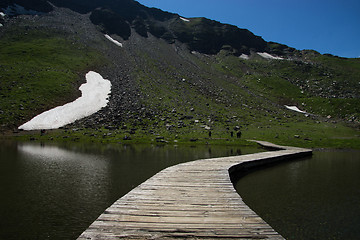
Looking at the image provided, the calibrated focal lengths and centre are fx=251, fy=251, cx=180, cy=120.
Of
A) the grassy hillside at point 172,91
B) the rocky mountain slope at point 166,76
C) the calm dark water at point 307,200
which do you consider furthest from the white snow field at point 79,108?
the calm dark water at point 307,200

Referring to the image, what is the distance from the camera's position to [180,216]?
9.41 m

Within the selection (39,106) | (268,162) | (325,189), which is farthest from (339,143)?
(39,106)

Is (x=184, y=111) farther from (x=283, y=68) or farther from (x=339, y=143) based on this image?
(x=283, y=68)

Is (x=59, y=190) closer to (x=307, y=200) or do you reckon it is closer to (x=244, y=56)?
(x=307, y=200)

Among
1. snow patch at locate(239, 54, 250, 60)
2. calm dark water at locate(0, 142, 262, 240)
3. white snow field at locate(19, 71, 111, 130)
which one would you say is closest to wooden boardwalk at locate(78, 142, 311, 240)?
calm dark water at locate(0, 142, 262, 240)

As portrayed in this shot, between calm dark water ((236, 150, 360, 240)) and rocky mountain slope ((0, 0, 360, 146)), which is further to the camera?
rocky mountain slope ((0, 0, 360, 146))

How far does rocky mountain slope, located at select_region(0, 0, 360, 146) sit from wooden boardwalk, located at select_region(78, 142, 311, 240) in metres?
37.5

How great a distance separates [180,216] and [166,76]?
316ft

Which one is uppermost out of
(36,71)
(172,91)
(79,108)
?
(36,71)

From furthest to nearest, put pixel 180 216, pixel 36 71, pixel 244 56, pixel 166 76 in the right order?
pixel 244 56 < pixel 166 76 < pixel 36 71 < pixel 180 216

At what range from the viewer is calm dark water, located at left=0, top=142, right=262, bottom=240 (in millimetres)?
11094

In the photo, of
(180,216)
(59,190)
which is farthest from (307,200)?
(59,190)

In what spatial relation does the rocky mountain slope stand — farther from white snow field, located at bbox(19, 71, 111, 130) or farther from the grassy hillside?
white snow field, located at bbox(19, 71, 111, 130)

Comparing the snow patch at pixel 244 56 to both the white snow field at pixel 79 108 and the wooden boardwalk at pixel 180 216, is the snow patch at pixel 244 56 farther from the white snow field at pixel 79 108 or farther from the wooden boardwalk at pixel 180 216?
the wooden boardwalk at pixel 180 216
